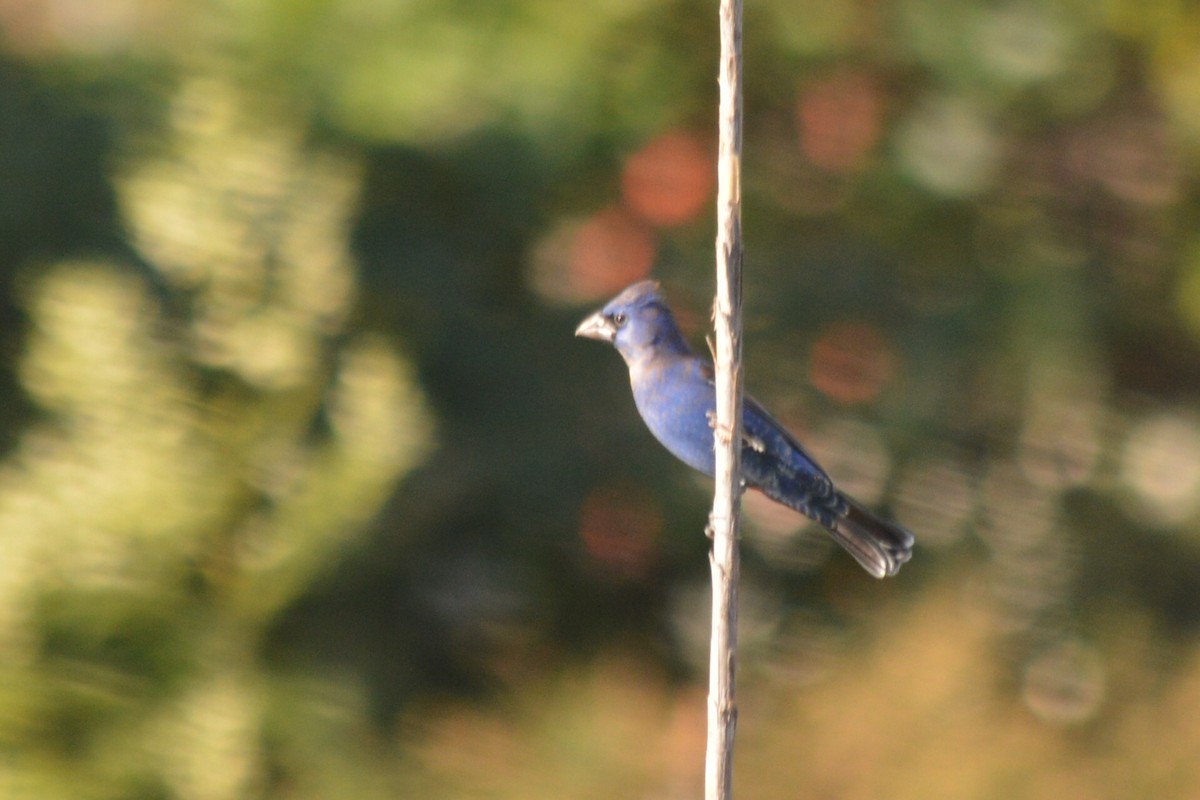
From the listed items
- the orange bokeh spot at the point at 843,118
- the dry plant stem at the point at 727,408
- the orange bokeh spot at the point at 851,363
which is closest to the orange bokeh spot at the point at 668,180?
the orange bokeh spot at the point at 843,118

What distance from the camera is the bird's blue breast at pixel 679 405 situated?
240 centimetres

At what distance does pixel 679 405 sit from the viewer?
7.96 feet

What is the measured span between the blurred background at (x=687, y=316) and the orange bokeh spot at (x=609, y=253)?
14 millimetres

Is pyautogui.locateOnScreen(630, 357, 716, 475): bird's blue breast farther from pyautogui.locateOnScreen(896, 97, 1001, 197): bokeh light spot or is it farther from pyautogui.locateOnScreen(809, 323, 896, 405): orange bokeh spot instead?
pyautogui.locateOnScreen(896, 97, 1001, 197): bokeh light spot

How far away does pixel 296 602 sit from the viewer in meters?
4.13

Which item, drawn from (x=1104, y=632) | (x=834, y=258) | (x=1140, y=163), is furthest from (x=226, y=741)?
(x=1140, y=163)

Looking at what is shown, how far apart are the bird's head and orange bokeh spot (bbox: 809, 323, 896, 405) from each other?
113 inches

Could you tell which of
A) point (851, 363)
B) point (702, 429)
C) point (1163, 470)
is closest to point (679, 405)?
point (702, 429)

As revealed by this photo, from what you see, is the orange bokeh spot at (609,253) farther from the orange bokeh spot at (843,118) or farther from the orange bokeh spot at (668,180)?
the orange bokeh spot at (843,118)

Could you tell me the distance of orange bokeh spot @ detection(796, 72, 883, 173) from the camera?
5.38 m

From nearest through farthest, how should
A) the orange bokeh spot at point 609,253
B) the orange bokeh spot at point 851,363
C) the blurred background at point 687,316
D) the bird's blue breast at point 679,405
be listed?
the bird's blue breast at point 679,405 → the blurred background at point 687,316 → the orange bokeh spot at point 609,253 → the orange bokeh spot at point 851,363

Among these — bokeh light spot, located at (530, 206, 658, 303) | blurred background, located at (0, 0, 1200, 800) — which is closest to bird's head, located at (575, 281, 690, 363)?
blurred background, located at (0, 0, 1200, 800)

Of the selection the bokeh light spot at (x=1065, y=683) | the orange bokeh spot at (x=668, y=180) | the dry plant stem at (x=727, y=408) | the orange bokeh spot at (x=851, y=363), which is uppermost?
the orange bokeh spot at (x=668, y=180)

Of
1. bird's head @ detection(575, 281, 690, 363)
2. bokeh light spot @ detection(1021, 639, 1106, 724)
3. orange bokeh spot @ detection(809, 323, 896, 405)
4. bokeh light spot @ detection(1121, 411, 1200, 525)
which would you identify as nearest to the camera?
bird's head @ detection(575, 281, 690, 363)
